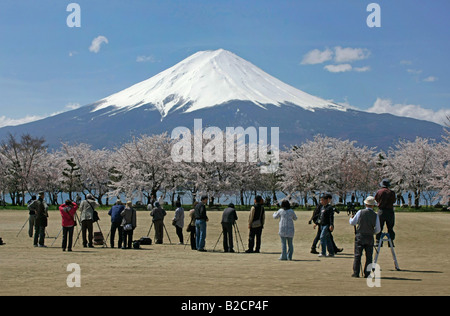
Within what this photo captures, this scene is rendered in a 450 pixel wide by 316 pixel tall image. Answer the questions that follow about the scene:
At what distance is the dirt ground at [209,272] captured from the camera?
412 inches

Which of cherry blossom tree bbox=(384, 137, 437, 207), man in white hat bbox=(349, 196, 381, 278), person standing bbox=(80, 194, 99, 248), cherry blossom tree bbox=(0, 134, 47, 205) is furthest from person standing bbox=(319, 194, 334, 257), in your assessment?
cherry blossom tree bbox=(0, 134, 47, 205)

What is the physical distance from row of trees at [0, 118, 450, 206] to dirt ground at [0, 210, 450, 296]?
4795cm

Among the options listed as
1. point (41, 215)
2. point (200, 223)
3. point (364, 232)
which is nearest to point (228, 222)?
point (200, 223)

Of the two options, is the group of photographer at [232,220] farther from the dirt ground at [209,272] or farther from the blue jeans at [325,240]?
the dirt ground at [209,272]

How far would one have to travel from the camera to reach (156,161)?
72.1 meters

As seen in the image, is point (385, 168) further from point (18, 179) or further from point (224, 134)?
point (18, 179)

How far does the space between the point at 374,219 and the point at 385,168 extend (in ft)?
245

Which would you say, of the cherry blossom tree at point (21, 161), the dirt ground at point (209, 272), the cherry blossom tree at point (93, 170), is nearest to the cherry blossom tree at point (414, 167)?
the cherry blossom tree at point (93, 170)

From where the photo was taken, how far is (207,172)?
71.5 m

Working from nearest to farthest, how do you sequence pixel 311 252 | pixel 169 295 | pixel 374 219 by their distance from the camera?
1. pixel 169 295
2. pixel 374 219
3. pixel 311 252

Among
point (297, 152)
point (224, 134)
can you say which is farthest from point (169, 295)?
point (297, 152)

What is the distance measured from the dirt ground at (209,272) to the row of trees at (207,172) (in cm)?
4795

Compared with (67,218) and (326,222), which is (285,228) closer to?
(326,222)
